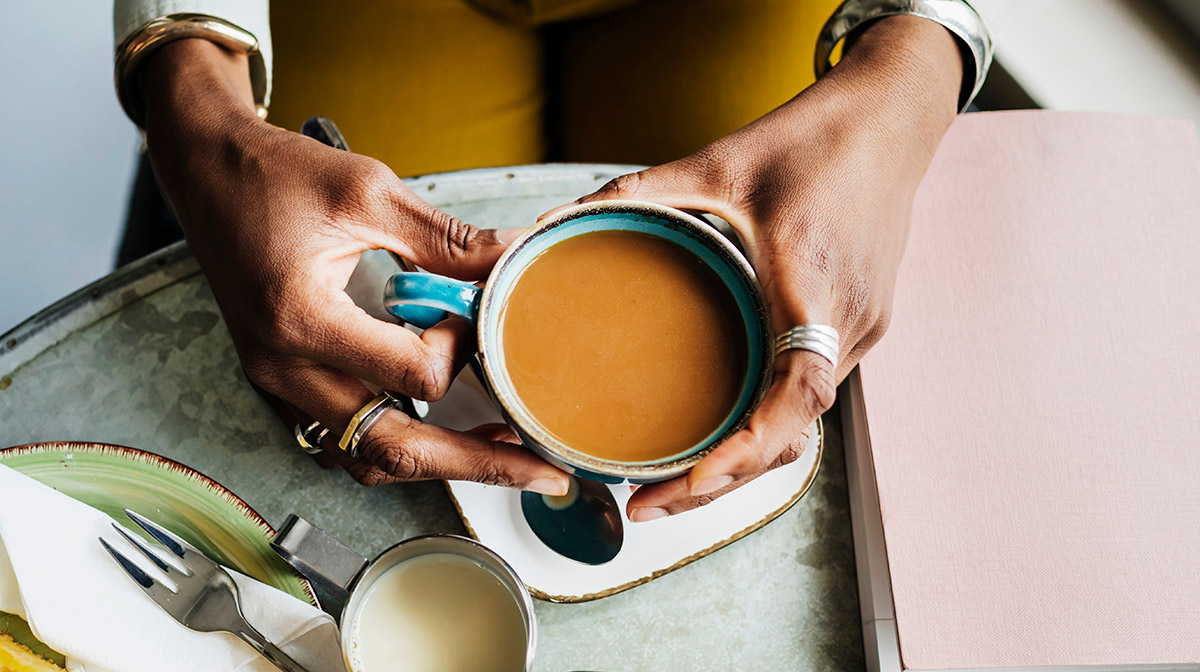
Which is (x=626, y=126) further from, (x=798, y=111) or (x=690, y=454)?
(x=690, y=454)

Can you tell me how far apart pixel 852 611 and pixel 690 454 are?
0.37 metres

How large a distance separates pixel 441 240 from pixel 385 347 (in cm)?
12

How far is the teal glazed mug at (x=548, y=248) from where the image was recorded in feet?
1.91

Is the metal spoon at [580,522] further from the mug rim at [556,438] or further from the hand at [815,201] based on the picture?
the mug rim at [556,438]

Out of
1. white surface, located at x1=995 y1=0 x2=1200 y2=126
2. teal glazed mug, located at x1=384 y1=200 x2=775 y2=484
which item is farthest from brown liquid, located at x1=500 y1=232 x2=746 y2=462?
white surface, located at x1=995 y1=0 x2=1200 y2=126

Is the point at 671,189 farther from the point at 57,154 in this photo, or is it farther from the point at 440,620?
the point at 57,154

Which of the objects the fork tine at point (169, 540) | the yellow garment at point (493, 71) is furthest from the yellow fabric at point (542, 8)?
the fork tine at point (169, 540)

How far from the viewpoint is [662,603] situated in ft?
2.68

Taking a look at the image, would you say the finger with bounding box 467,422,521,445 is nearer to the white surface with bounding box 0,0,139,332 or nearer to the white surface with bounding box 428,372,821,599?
the white surface with bounding box 428,372,821,599

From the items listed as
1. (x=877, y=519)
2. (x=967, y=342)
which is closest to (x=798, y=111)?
(x=967, y=342)

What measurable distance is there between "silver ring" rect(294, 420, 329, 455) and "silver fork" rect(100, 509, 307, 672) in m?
0.15

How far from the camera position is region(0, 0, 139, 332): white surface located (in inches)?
62.7

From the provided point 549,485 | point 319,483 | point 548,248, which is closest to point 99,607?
point 319,483

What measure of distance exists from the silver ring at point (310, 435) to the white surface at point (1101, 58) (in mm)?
1271
